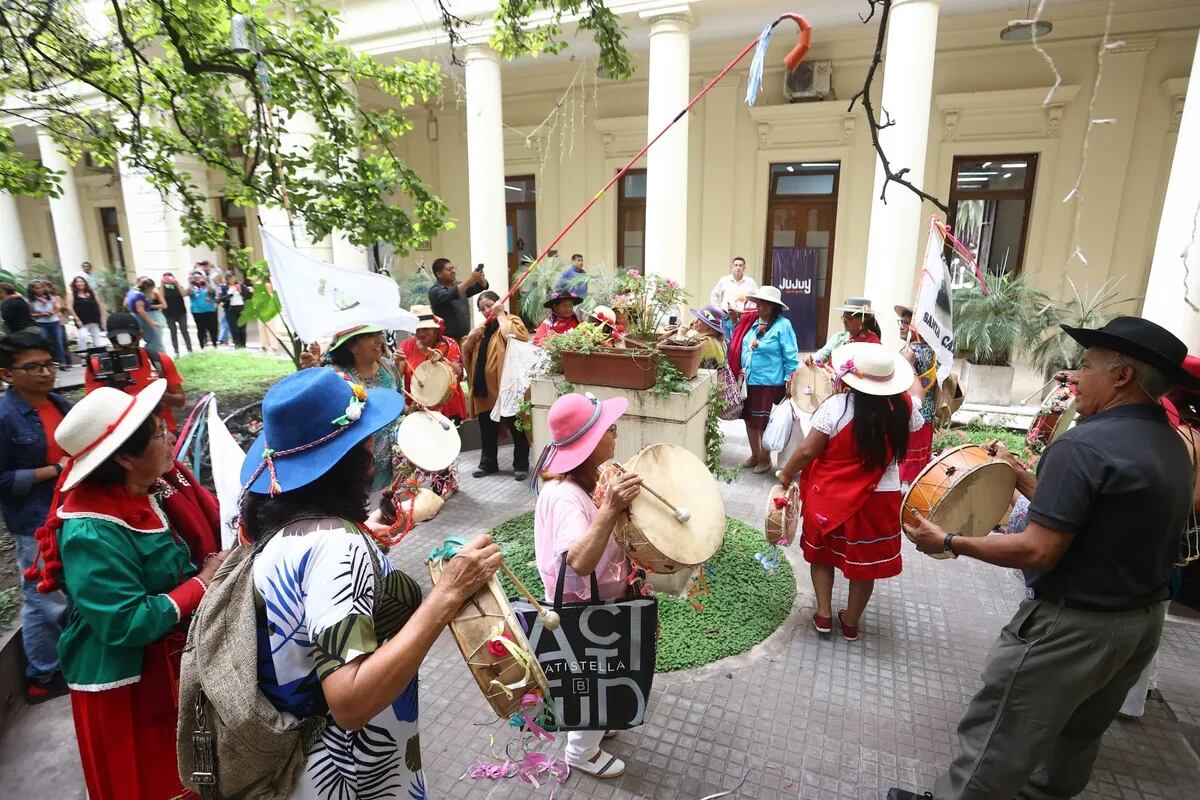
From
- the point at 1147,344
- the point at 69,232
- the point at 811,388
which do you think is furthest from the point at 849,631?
the point at 69,232

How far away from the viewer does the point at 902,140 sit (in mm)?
8508

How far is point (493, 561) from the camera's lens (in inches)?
64.0

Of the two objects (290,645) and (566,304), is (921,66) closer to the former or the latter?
(566,304)

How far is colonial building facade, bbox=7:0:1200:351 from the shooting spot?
9.02 meters

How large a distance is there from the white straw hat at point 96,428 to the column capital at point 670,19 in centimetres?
968

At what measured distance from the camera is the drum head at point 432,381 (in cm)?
546

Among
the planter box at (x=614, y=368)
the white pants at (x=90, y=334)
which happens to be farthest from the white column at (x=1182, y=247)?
the white pants at (x=90, y=334)

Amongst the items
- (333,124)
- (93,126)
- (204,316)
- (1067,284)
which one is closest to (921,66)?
(1067,284)

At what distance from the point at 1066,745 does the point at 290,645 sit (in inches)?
116

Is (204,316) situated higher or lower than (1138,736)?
higher

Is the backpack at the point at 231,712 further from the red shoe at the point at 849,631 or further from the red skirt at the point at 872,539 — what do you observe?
the red shoe at the point at 849,631

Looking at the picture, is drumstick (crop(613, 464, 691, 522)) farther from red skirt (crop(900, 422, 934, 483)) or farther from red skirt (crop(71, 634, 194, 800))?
red skirt (crop(900, 422, 934, 483))

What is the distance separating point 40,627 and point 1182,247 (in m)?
9.92

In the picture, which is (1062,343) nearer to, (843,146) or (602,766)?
(843,146)
